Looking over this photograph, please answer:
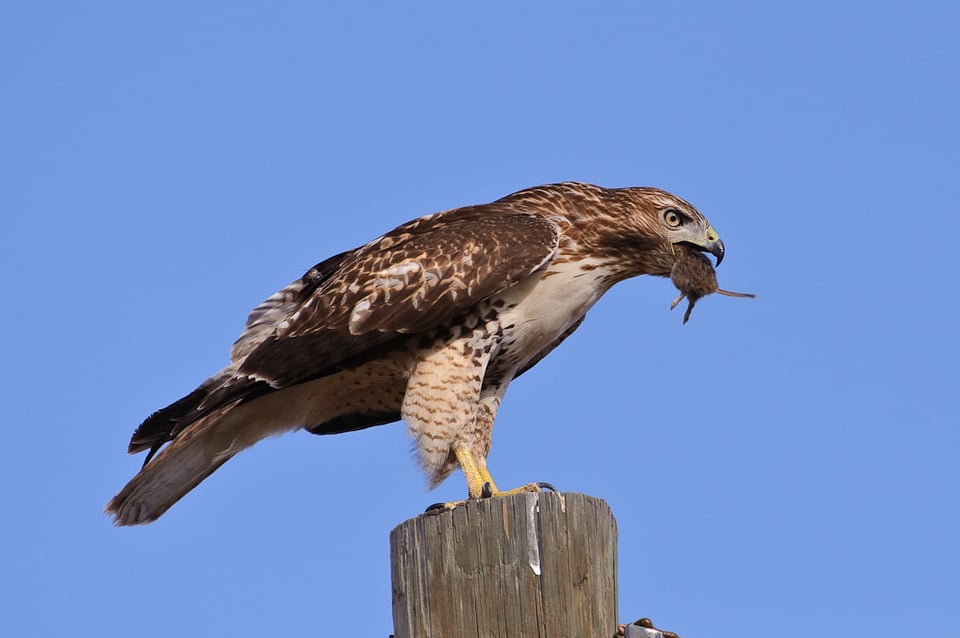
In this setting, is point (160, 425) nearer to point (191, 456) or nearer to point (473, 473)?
point (191, 456)

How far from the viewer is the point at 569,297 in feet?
20.5

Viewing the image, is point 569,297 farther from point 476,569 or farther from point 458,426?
point 476,569

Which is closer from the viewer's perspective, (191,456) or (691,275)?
(191,456)

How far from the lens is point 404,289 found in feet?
19.7

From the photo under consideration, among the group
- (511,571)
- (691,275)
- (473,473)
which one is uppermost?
(691,275)

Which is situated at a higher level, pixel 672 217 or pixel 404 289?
Result: pixel 672 217

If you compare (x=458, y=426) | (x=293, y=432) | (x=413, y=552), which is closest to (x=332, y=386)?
(x=293, y=432)

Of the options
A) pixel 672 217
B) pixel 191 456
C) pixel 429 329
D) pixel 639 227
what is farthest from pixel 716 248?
pixel 191 456

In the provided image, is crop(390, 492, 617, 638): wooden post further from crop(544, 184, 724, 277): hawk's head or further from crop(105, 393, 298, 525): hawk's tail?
crop(544, 184, 724, 277): hawk's head

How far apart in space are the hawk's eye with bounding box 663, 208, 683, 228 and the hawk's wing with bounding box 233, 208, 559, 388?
2.17 feet

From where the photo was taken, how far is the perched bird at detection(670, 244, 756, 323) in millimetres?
6586

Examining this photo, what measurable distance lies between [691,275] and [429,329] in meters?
1.46

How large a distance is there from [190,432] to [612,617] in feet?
9.64

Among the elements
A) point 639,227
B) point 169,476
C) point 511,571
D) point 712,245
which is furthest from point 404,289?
point 511,571
